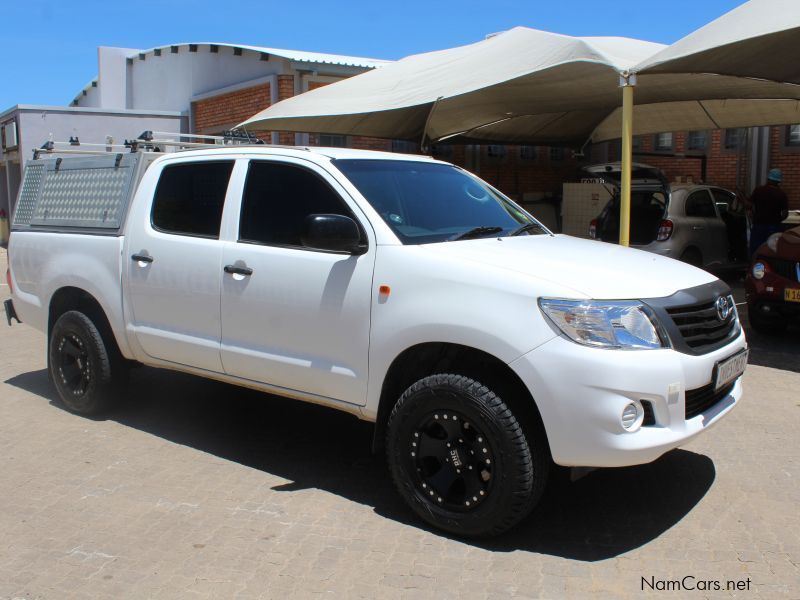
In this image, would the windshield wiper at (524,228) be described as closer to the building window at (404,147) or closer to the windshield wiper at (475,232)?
the windshield wiper at (475,232)

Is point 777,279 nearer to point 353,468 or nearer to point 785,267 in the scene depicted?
point 785,267

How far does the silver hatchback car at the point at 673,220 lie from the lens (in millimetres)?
11453

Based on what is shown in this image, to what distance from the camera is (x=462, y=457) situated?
396 cm

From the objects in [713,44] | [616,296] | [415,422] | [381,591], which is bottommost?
[381,591]

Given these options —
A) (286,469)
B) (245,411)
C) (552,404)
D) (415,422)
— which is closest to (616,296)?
(552,404)

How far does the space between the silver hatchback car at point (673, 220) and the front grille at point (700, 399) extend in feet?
24.2

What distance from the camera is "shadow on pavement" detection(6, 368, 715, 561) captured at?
417cm

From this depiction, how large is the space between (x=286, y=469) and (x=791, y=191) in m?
15.2

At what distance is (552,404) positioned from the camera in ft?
11.9

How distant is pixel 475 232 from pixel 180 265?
1.90 m

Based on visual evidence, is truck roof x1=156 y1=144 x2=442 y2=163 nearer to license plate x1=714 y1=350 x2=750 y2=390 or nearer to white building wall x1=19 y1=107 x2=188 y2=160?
license plate x1=714 y1=350 x2=750 y2=390

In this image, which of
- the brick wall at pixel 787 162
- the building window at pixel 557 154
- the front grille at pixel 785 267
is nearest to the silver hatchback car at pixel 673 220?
the front grille at pixel 785 267

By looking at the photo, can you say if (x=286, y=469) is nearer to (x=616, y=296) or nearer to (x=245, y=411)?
(x=245, y=411)

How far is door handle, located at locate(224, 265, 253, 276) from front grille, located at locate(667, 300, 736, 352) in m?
2.35
